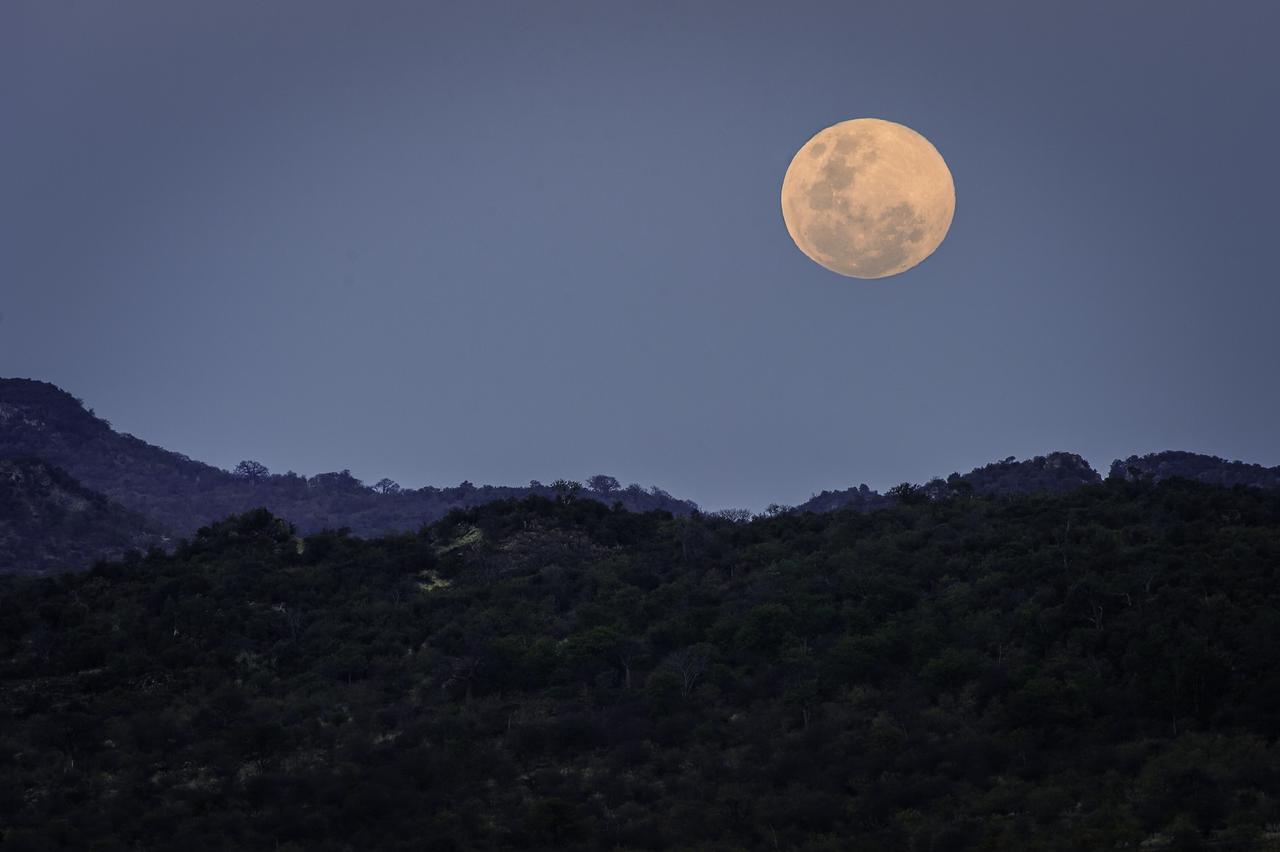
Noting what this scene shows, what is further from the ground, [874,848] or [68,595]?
[68,595]

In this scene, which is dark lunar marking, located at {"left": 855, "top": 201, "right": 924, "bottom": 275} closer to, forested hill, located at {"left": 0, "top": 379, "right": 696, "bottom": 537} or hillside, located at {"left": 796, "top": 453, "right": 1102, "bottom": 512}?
hillside, located at {"left": 796, "top": 453, "right": 1102, "bottom": 512}

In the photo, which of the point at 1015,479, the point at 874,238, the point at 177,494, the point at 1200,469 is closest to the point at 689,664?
the point at 874,238

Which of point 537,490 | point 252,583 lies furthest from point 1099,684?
point 537,490

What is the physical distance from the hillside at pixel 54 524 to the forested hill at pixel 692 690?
135 feet

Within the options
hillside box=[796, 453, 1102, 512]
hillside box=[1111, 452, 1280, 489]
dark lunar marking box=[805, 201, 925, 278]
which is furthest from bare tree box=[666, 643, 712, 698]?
hillside box=[1111, 452, 1280, 489]

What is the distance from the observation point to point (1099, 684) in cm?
5588

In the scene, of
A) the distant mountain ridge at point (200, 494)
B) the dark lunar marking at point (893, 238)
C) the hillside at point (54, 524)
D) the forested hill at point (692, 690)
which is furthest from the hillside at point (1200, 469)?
the hillside at point (54, 524)

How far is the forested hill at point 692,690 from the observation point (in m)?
48.8

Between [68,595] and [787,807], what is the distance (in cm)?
5204

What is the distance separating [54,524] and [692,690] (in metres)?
93.0

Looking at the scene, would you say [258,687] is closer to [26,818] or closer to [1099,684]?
[26,818]

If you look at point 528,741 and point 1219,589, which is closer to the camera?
point 528,741

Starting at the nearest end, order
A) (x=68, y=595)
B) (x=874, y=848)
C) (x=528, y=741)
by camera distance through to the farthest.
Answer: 1. (x=874, y=848)
2. (x=528, y=741)
3. (x=68, y=595)

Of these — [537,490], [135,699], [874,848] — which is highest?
[537,490]
